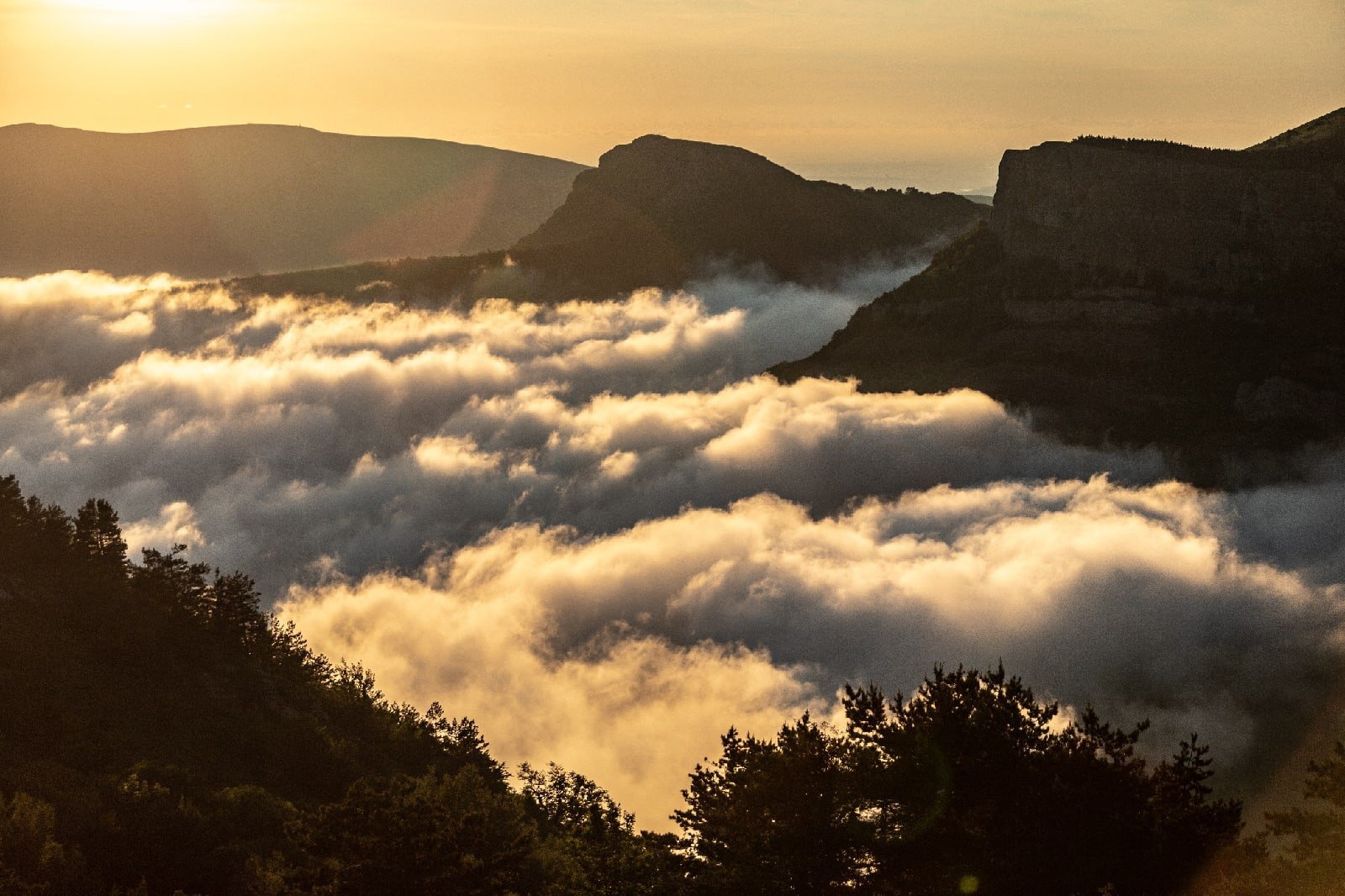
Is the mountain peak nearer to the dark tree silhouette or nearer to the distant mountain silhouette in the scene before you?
the distant mountain silhouette

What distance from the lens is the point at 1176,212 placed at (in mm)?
156000

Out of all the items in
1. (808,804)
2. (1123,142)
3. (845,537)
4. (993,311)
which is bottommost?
(808,804)

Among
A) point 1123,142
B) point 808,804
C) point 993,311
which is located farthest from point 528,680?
point 808,804

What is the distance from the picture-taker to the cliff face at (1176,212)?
148 m

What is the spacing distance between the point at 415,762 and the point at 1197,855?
167ft

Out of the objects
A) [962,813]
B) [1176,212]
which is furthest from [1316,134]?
[962,813]

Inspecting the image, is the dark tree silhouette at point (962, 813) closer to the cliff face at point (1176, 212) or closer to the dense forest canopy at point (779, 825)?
the dense forest canopy at point (779, 825)

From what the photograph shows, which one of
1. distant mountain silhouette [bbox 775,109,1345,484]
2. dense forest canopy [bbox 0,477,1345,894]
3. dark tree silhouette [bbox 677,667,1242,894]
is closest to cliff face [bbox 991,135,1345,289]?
distant mountain silhouette [bbox 775,109,1345,484]

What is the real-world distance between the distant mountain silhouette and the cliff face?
184 millimetres

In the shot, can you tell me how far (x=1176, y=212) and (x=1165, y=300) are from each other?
10.0 metres

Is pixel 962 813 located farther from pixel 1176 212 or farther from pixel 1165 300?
pixel 1176 212

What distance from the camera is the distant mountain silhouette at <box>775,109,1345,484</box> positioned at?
147250mm

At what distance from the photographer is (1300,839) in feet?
152

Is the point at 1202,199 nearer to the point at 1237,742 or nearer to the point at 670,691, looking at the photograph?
the point at 1237,742
